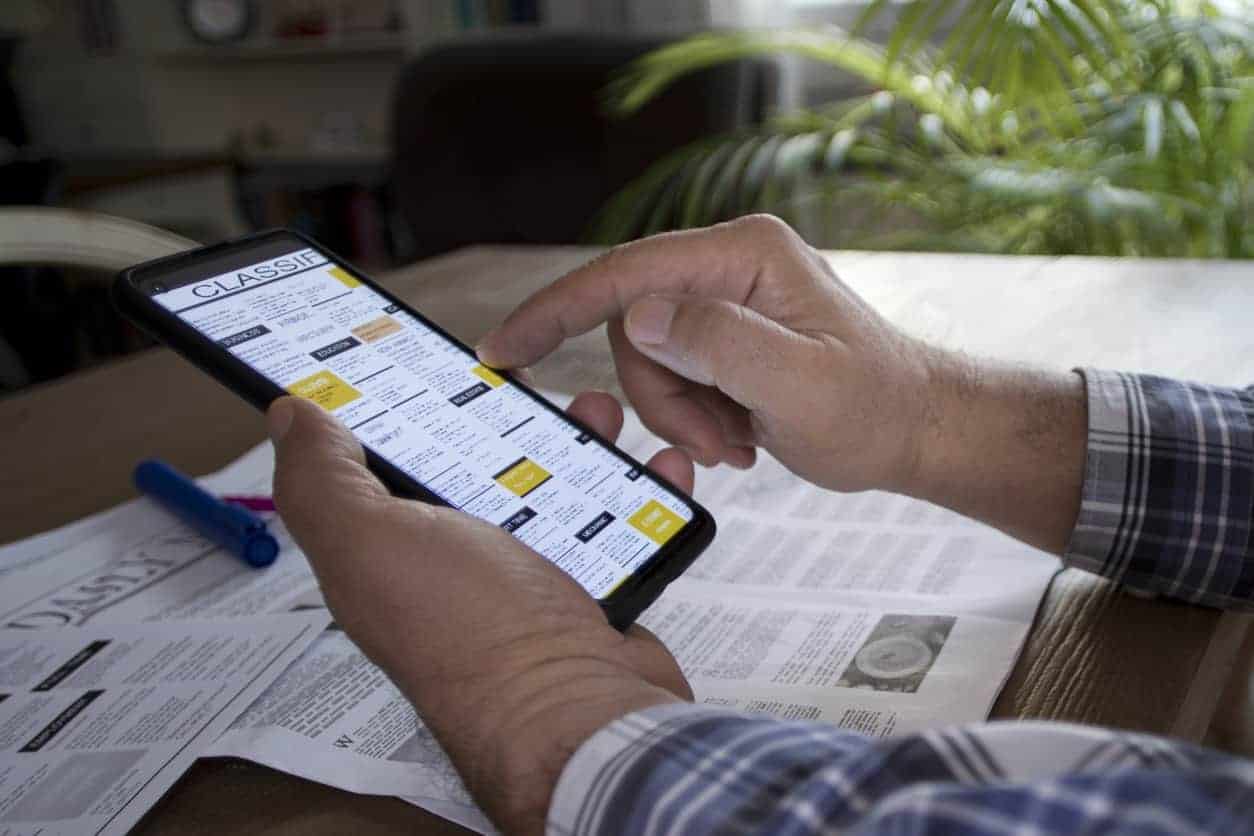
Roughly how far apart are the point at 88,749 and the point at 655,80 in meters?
1.22

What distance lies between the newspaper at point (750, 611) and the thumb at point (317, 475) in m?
0.09

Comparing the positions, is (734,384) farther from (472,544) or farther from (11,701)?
(11,701)

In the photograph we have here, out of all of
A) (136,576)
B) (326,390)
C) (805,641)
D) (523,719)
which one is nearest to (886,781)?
(523,719)

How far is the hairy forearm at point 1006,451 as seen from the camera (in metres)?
0.53

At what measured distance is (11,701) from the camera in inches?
19.3

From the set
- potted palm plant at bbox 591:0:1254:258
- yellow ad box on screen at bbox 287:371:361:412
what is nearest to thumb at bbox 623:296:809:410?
yellow ad box on screen at bbox 287:371:361:412

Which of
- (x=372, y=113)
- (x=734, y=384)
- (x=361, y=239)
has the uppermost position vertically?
(x=734, y=384)

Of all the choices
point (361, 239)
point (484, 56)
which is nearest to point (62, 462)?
point (484, 56)

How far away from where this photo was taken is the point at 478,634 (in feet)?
1.17

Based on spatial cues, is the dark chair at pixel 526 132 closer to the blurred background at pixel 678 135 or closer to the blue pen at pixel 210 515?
the blurred background at pixel 678 135

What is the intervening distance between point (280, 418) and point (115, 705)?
0.15m

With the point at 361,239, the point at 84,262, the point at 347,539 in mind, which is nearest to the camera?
the point at 347,539

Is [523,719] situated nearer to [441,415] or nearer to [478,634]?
[478,634]

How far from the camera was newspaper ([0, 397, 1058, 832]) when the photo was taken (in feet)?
1.42
